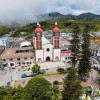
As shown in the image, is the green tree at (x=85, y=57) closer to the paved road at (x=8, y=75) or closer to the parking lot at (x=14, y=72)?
Result: the parking lot at (x=14, y=72)

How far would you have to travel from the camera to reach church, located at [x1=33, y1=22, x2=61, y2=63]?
29.0 metres

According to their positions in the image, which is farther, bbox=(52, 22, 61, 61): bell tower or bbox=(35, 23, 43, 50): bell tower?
bbox=(52, 22, 61, 61): bell tower

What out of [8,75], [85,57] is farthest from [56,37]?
[8,75]

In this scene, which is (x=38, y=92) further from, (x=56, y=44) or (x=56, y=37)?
(x=56, y=37)

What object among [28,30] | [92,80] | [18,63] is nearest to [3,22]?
[28,30]

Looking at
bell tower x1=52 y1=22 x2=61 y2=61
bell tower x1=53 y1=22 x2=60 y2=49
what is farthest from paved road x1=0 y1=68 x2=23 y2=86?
bell tower x1=53 y1=22 x2=60 y2=49

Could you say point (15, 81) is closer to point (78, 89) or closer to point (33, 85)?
point (33, 85)

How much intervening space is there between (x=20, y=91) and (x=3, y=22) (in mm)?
91468

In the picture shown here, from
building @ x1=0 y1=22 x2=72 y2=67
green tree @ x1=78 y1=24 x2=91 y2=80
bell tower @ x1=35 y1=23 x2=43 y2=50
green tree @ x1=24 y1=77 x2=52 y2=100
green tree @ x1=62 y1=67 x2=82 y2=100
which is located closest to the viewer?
green tree @ x1=24 y1=77 x2=52 y2=100

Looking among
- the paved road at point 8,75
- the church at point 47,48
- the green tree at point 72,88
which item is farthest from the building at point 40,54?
the green tree at point 72,88

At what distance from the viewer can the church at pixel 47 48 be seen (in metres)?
29.0

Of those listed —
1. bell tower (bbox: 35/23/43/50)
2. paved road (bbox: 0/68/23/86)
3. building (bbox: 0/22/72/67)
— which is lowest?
paved road (bbox: 0/68/23/86)

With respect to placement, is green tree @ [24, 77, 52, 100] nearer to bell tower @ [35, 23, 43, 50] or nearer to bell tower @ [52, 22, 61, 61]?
bell tower @ [35, 23, 43, 50]

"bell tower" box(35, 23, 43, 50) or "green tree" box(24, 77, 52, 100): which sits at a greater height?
"bell tower" box(35, 23, 43, 50)
